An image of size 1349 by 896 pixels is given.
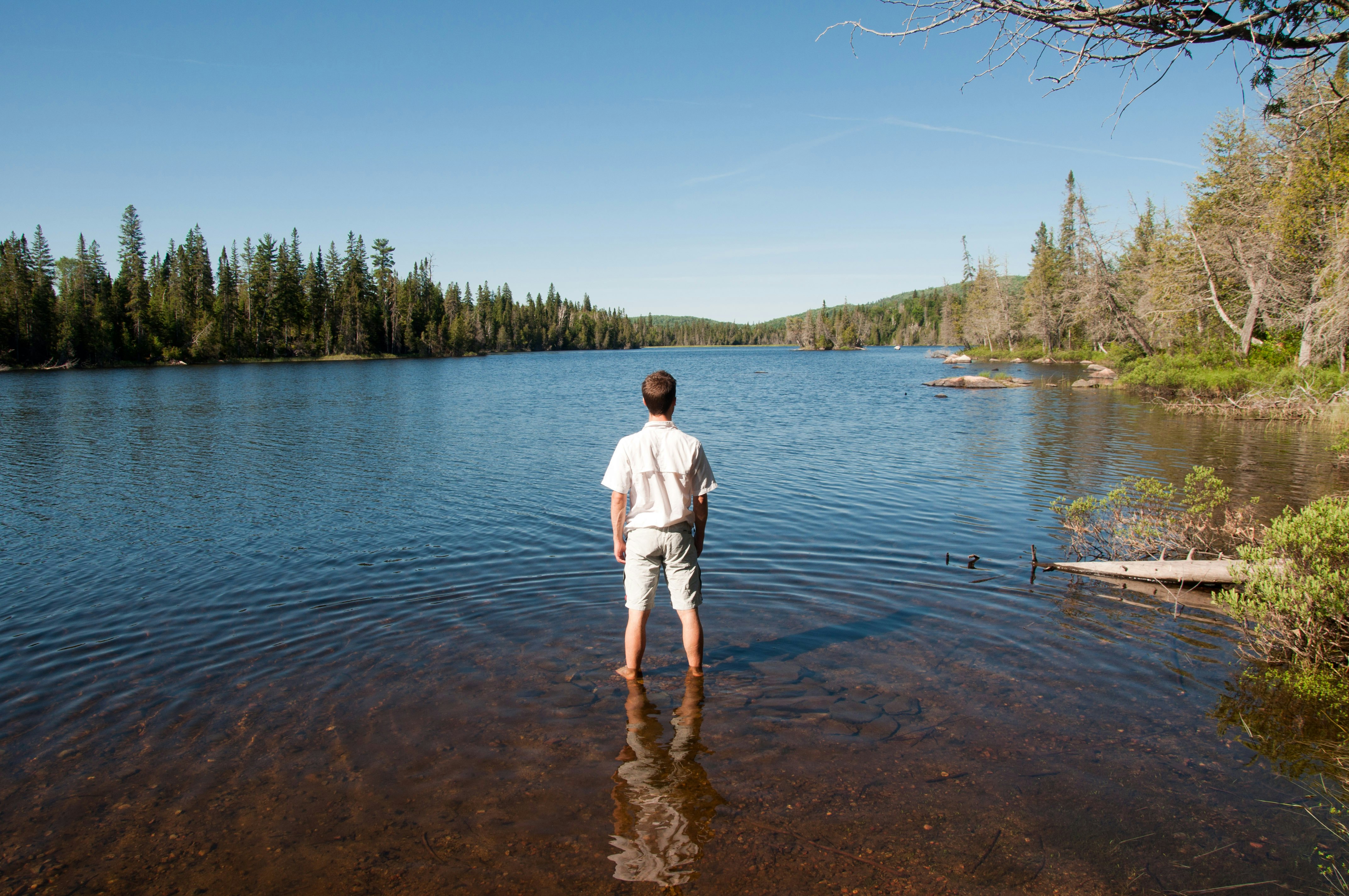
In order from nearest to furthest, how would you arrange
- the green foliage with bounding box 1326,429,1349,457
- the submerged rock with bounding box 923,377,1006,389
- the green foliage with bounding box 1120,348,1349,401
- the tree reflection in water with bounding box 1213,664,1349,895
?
the tree reflection in water with bounding box 1213,664,1349,895 → the green foliage with bounding box 1326,429,1349,457 → the green foliage with bounding box 1120,348,1349,401 → the submerged rock with bounding box 923,377,1006,389

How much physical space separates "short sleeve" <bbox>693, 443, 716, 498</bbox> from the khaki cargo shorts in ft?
1.03

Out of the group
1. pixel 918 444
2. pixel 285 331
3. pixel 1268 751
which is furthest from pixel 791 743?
pixel 285 331

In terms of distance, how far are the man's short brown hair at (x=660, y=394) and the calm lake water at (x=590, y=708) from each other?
2492mm

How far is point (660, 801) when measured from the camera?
191 inches

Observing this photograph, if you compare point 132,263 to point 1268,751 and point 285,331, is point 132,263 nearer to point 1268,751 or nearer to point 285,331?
point 285,331

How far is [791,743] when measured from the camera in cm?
557

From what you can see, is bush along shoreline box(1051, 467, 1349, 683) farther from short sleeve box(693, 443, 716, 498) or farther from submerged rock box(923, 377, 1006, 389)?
submerged rock box(923, 377, 1006, 389)

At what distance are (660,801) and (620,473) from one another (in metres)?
2.41

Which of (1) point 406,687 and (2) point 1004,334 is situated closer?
(1) point 406,687

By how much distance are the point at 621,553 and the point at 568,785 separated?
1931 mm

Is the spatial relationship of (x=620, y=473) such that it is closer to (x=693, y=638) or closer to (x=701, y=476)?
(x=701, y=476)

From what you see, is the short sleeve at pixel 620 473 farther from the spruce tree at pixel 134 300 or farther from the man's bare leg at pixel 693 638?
the spruce tree at pixel 134 300

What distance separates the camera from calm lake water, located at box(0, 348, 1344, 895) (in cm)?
430

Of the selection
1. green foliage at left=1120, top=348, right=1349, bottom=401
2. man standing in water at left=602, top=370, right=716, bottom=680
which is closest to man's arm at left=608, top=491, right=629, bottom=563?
man standing in water at left=602, top=370, right=716, bottom=680
